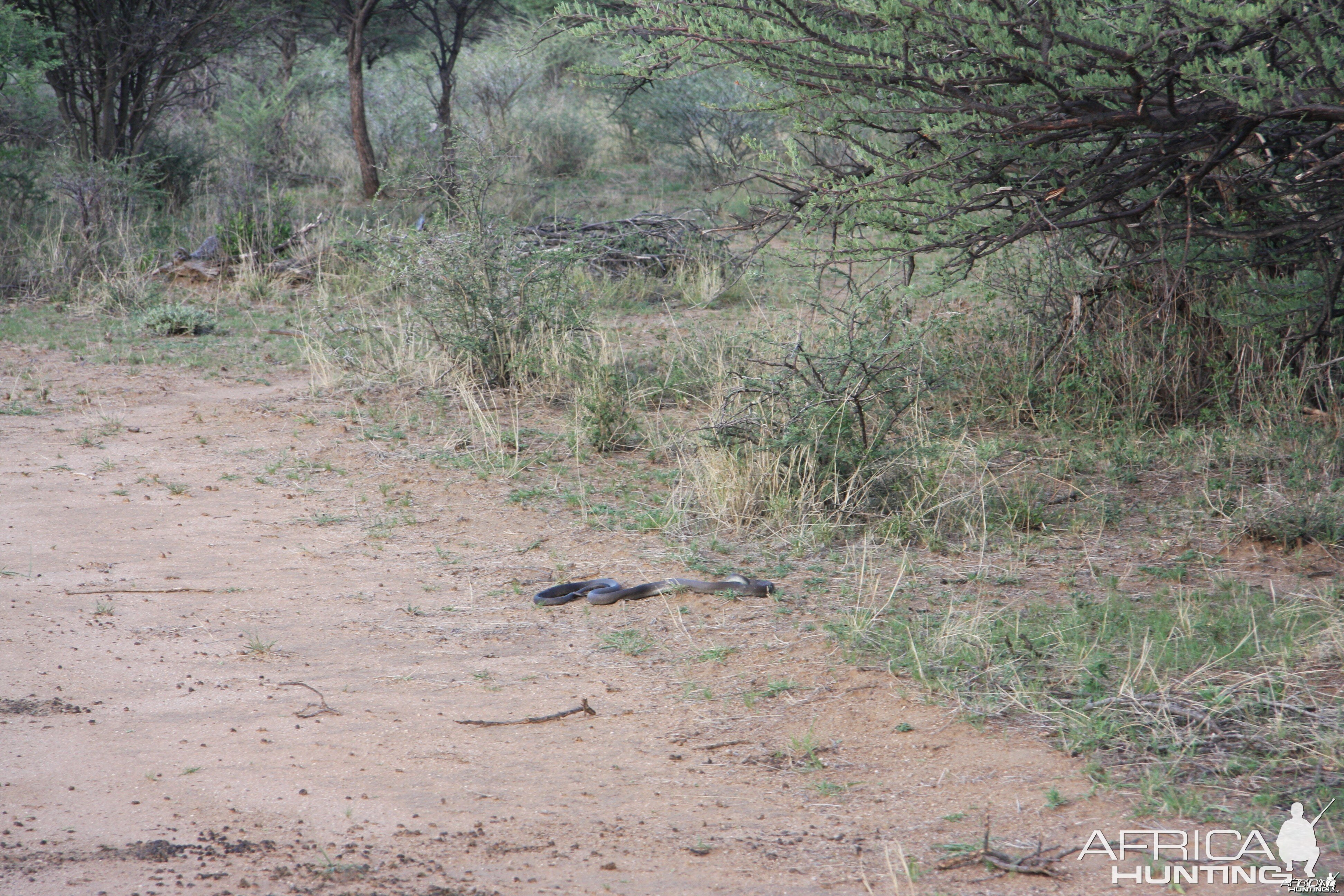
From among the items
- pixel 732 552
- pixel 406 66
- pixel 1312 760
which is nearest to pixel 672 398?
pixel 732 552

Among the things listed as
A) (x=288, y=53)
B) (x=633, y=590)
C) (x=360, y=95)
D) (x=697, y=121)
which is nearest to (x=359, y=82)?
(x=360, y=95)

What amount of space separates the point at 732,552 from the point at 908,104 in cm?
194

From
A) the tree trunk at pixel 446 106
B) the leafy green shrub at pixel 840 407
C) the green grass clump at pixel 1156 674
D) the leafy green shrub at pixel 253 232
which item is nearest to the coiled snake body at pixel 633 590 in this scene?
the green grass clump at pixel 1156 674

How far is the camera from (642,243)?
10.8 metres

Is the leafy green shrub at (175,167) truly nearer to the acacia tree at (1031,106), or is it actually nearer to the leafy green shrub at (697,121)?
the leafy green shrub at (697,121)

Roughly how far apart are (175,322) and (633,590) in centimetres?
677

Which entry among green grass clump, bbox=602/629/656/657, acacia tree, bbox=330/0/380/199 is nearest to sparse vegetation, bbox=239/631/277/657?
green grass clump, bbox=602/629/656/657

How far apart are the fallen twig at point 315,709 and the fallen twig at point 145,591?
3.34 feet

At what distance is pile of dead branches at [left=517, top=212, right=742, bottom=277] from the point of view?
1045cm

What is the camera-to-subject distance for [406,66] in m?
19.1

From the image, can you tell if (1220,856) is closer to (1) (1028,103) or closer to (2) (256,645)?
(1) (1028,103)

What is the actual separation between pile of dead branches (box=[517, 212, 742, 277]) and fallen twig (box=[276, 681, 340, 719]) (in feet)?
23.6

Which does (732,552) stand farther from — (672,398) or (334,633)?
(672,398)

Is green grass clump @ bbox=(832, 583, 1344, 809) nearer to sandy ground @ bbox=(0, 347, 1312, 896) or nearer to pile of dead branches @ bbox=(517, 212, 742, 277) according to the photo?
sandy ground @ bbox=(0, 347, 1312, 896)
